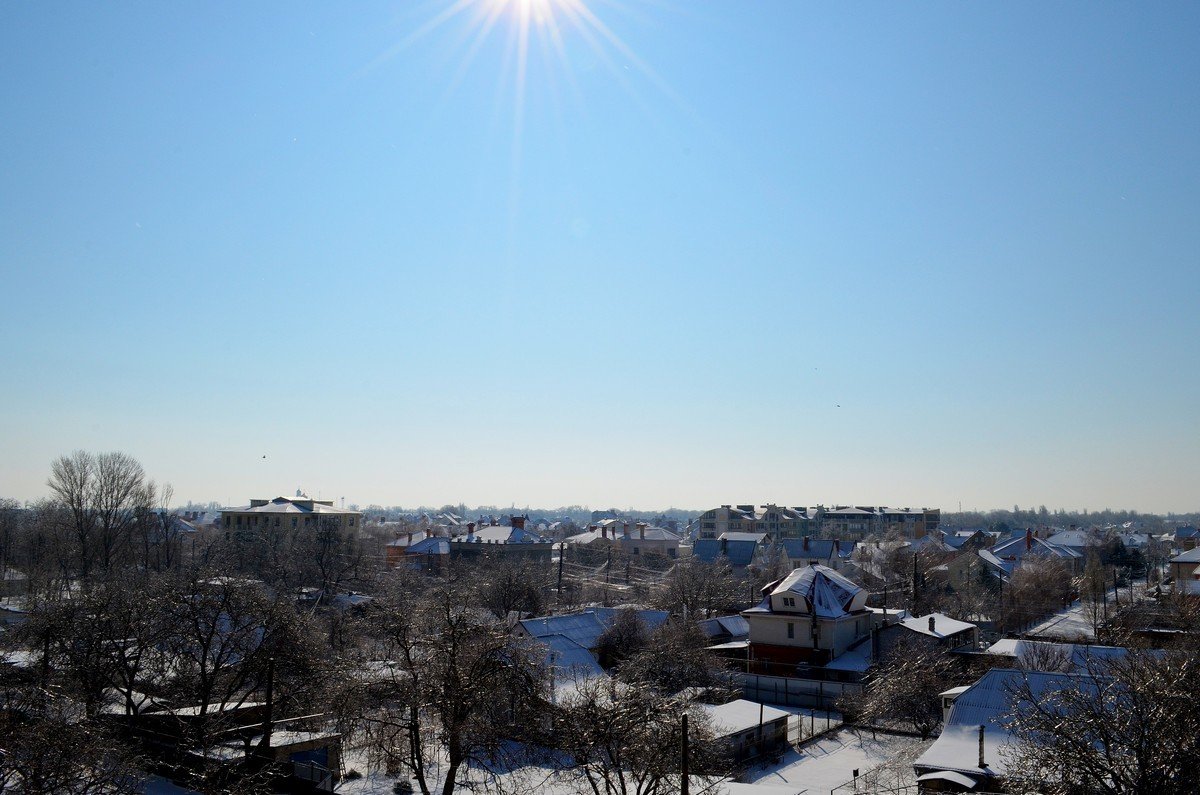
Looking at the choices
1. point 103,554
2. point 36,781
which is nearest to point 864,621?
point 36,781

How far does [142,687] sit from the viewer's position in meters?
25.0

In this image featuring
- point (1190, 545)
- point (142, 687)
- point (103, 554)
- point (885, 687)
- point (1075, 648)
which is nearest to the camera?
point (142, 687)

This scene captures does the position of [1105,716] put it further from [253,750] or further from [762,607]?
[762,607]

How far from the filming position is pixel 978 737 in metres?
23.6

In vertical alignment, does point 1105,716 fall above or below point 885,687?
above

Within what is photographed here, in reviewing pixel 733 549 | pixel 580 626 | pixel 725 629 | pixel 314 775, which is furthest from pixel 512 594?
pixel 733 549

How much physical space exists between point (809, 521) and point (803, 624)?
86445 mm

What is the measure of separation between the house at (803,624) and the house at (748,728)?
9210mm

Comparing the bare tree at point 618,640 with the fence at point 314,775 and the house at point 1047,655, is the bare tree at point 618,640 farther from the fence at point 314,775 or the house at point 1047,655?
the fence at point 314,775

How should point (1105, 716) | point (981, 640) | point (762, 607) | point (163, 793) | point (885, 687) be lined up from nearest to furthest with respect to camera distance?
1. point (1105, 716)
2. point (163, 793)
3. point (885, 687)
4. point (762, 607)
5. point (981, 640)

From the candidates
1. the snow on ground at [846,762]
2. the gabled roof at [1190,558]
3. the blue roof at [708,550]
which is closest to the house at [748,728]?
the snow on ground at [846,762]

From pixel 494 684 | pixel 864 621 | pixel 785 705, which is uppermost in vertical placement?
pixel 494 684

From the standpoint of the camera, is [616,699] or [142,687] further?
[142,687]

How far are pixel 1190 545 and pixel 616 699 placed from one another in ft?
280
